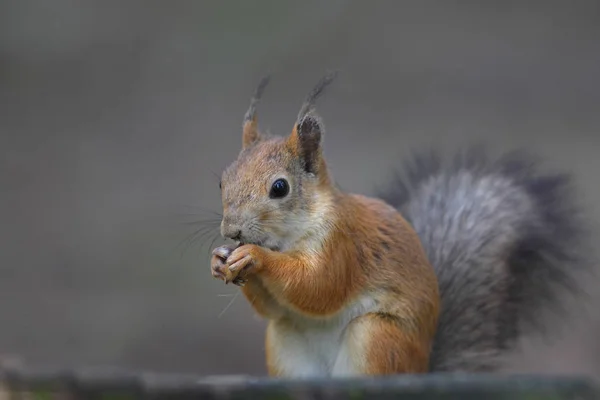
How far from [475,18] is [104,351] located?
431 cm

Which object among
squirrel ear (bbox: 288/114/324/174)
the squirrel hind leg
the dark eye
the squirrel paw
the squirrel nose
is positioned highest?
squirrel ear (bbox: 288/114/324/174)

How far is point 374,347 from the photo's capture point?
2.54 meters

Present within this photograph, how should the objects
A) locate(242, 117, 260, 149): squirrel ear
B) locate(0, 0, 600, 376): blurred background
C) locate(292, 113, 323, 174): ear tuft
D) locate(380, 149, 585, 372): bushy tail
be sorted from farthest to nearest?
locate(0, 0, 600, 376): blurred background, locate(380, 149, 585, 372): bushy tail, locate(242, 117, 260, 149): squirrel ear, locate(292, 113, 323, 174): ear tuft

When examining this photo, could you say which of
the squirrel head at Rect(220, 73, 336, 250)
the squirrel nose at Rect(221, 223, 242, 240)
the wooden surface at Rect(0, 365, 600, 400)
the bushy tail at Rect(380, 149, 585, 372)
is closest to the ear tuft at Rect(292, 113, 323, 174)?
the squirrel head at Rect(220, 73, 336, 250)

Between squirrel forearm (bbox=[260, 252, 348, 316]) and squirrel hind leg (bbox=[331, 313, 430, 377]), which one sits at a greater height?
squirrel forearm (bbox=[260, 252, 348, 316])

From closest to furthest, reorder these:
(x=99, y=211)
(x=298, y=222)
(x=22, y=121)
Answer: (x=298, y=222)
(x=99, y=211)
(x=22, y=121)

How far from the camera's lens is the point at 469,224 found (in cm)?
306

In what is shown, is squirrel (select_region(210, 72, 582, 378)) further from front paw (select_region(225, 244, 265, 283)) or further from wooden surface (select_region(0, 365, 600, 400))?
wooden surface (select_region(0, 365, 600, 400))

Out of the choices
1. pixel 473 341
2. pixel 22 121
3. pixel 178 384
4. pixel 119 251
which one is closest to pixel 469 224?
pixel 473 341

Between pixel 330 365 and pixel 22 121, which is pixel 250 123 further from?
pixel 22 121

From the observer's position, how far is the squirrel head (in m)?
2.38

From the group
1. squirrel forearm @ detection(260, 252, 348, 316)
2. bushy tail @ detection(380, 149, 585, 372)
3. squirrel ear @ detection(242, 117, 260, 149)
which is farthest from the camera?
bushy tail @ detection(380, 149, 585, 372)

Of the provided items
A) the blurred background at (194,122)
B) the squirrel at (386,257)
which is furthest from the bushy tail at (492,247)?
the blurred background at (194,122)

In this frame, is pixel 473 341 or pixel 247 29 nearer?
pixel 473 341
